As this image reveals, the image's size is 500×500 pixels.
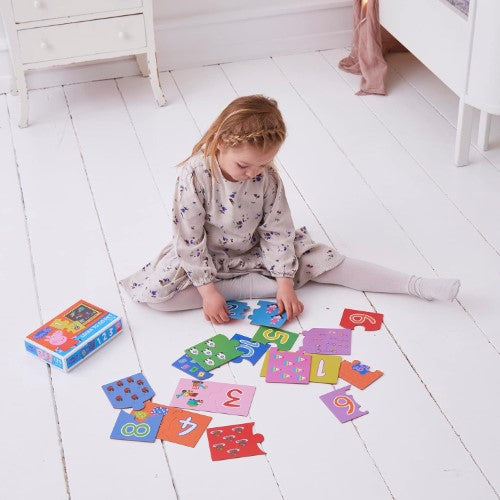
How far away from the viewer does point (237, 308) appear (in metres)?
1.92

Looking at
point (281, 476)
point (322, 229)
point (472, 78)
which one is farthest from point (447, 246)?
point (281, 476)

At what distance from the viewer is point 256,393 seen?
1.70 m

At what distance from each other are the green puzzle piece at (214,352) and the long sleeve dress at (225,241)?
0.14 m

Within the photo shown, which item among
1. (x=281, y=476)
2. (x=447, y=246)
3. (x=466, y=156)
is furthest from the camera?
(x=466, y=156)

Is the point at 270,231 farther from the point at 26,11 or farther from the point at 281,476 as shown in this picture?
the point at 26,11

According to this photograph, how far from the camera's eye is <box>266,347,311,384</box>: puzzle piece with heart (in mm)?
1723

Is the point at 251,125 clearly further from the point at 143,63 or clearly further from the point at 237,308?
the point at 143,63

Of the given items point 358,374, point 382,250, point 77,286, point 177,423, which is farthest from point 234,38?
point 177,423

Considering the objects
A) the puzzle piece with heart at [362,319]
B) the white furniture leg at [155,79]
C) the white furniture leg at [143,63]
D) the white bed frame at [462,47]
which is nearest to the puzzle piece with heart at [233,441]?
the puzzle piece with heart at [362,319]

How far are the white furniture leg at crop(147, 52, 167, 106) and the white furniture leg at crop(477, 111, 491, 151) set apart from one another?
999mm

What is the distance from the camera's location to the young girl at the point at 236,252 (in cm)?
183

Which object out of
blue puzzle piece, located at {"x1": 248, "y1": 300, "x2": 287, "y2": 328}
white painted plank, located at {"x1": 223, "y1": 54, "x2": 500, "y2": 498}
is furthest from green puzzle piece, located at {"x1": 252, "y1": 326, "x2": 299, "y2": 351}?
white painted plank, located at {"x1": 223, "y1": 54, "x2": 500, "y2": 498}

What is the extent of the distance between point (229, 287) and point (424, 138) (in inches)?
37.4

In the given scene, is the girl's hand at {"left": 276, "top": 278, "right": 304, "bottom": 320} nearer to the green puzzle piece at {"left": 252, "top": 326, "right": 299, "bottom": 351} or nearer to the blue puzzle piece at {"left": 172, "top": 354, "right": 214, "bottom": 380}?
the green puzzle piece at {"left": 252, "top": 326, "right": 299, "bottom": 351}
